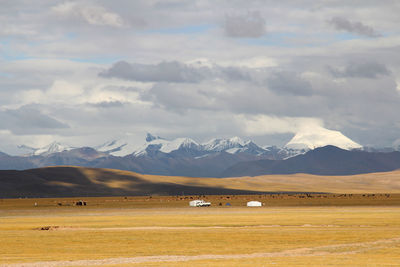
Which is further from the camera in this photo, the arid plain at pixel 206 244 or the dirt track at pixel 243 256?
the arid plain at pixel 206 244

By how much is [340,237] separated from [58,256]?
25554 millimetres

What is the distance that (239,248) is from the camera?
5181cm

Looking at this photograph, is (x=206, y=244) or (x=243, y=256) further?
(x=206, y=244)

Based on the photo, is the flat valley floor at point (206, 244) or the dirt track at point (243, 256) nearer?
the dirt track at point (243, 256)

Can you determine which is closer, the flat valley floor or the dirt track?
the dirt track

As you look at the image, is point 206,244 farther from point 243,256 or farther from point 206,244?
point 243,256

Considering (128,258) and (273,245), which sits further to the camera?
(273,245)

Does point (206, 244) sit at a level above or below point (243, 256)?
above

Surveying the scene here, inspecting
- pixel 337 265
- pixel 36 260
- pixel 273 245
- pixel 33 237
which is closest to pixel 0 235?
pixel 33 237

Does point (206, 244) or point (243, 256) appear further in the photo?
point (206, 244)

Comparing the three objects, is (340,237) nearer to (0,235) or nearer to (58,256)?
(58,256)

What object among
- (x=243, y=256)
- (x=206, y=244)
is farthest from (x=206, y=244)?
(x=243, y=256)

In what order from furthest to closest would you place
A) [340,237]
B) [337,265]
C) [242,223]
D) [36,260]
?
[242,223] < [340,237] < [36,260] < [337,265]

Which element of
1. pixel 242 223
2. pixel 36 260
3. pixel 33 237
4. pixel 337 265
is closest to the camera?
pixel 337 265
